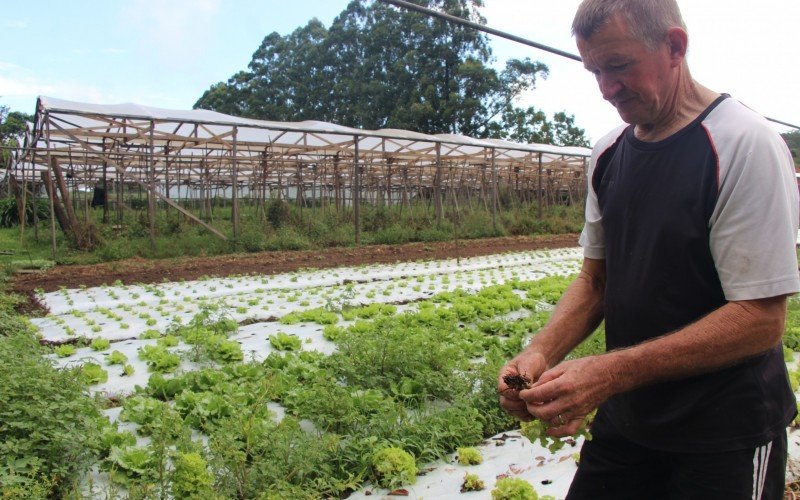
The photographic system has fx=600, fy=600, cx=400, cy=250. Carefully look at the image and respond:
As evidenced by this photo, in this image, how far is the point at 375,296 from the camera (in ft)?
29.2

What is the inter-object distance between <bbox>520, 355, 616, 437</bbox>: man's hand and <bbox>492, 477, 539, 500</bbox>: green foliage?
165 centimetres

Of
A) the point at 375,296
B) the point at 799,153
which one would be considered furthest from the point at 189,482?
the point at 799,153

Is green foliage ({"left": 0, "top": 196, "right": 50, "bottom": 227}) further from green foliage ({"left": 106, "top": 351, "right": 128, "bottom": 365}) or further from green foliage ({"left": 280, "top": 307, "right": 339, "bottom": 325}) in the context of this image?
green foliage ({"left": 106, "top": 351, "right": 128, "bottom": 365})

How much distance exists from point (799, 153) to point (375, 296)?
24.8 metres

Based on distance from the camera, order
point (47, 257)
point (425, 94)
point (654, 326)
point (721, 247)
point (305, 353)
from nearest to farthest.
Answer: point (721, 247) < point (654, 326) < point (305, 353) < point (47, 257) < point (425, 94)

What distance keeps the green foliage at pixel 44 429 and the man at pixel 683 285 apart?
2.48m

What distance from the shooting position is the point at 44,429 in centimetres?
310

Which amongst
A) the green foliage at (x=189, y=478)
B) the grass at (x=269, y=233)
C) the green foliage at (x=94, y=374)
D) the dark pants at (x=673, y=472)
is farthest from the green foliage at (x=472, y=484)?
the grass at (x=269, y=233)

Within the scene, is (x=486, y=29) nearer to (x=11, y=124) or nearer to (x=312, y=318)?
(x=312, y=318)

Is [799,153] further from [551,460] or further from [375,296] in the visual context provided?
[551,460]

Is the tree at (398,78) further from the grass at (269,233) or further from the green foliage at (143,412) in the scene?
the green foliage at (143,412)

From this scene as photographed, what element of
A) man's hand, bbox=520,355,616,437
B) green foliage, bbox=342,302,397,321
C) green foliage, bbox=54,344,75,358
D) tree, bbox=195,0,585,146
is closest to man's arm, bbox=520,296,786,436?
man's hand, bbox=520,355,616,437

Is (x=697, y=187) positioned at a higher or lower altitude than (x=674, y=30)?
lower

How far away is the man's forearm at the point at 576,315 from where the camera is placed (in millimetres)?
1918
